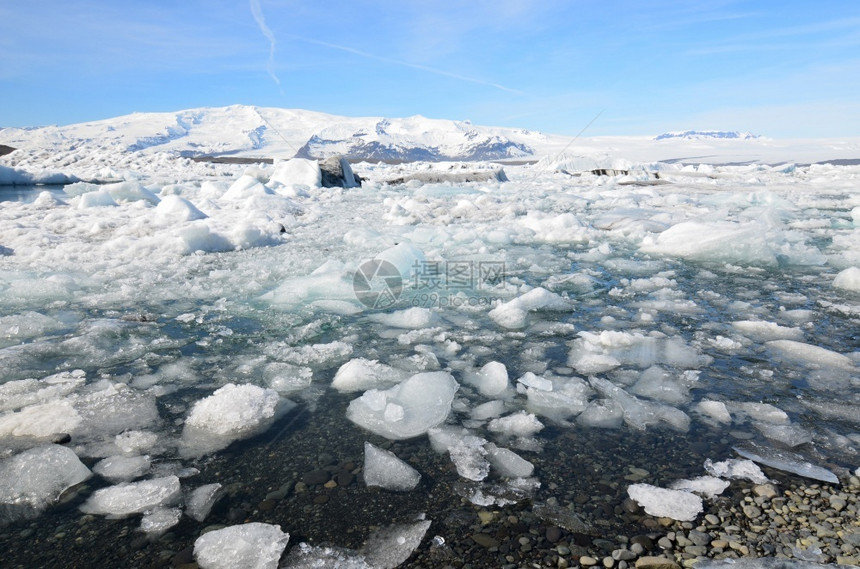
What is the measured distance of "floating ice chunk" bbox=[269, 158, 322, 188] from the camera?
565 inches

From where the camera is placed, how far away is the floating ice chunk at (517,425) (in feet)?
6.59

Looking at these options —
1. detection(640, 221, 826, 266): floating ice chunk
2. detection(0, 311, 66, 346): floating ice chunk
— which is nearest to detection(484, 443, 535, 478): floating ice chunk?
detection(0, 311, 66, 346): floating ice chunk

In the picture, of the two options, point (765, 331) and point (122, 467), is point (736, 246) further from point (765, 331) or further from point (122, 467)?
point (122, 467)

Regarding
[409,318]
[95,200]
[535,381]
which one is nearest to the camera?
[535,381]

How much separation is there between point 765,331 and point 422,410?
7.56 feet

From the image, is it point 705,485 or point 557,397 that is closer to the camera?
point 705,485

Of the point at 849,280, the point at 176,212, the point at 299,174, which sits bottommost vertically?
the point at 849,280

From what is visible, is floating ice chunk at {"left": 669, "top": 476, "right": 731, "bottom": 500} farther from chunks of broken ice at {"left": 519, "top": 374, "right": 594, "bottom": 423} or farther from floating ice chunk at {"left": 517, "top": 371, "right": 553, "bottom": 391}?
floating ice chunk at {"left": 517, "top": 371, "right": 553, "bottom": 391}

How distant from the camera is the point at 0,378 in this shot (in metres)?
2.41

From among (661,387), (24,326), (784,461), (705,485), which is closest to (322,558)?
(705,485)

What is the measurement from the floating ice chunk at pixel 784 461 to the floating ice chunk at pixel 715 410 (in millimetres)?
172

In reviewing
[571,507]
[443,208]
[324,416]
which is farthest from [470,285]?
[443,208]

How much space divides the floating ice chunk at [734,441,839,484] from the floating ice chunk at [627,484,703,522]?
40cm

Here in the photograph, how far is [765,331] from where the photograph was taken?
9.94 feet
